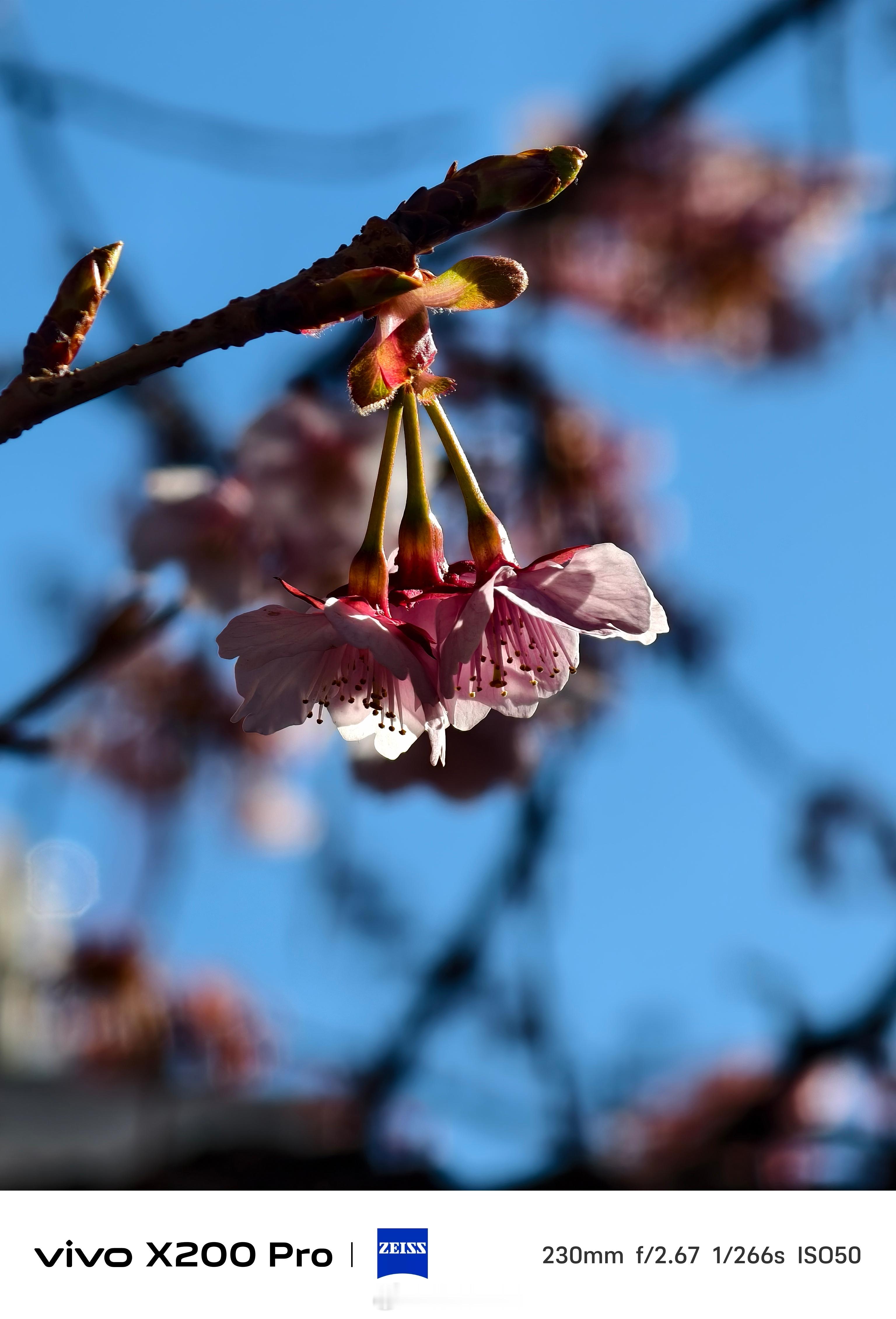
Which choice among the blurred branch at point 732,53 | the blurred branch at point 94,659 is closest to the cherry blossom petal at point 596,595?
the blurred branch at point 94,659

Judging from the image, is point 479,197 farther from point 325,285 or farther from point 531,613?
point 531,613

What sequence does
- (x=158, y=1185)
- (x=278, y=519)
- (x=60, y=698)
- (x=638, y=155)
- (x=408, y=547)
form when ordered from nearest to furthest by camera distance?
1. (x=408, y=547)
2. (x=60, y=698)
3. (x=278, y=519)
4. (x=158, y=1185)
5. (x=638, y=155)

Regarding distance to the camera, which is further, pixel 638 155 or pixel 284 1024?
pixel 638 155

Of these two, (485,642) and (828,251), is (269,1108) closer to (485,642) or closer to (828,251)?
(485,642)

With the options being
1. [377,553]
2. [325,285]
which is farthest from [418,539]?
[325,285]

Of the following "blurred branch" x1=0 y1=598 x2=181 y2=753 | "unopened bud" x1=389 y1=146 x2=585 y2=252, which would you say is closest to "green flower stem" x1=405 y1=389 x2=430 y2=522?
"unopened bud" x1=389 y1=146 x2=585 y2=252

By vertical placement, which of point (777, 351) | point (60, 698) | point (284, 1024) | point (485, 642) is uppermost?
point (777, 351)
